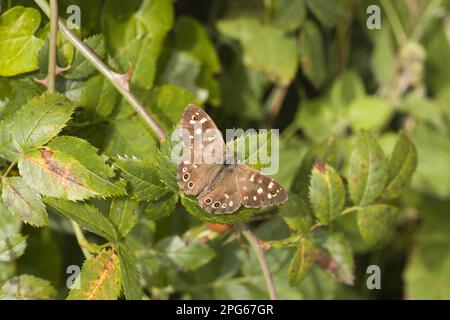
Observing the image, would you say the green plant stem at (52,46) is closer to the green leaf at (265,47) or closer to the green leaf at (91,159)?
the green leaf at (91,159)

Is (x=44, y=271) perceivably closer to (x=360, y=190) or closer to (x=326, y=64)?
(x=360, y=190)

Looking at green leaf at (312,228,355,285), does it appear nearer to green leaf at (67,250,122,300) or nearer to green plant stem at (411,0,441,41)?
green leaf at (67,250,122,300)

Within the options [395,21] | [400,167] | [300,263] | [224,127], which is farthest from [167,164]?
[395,21]

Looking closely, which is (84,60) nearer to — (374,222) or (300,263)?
(300,263)

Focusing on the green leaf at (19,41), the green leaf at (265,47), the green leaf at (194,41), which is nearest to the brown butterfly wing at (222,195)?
the green leaf at (19,41)

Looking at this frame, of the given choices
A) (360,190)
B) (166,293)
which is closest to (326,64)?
(360,190)

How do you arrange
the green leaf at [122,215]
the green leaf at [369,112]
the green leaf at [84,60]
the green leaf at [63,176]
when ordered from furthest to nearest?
1. the green leaf at [369,112]
2. the green leaf at [84,60]
3. the green leaf at [122,215]
4. the green leaf at [63,176]
